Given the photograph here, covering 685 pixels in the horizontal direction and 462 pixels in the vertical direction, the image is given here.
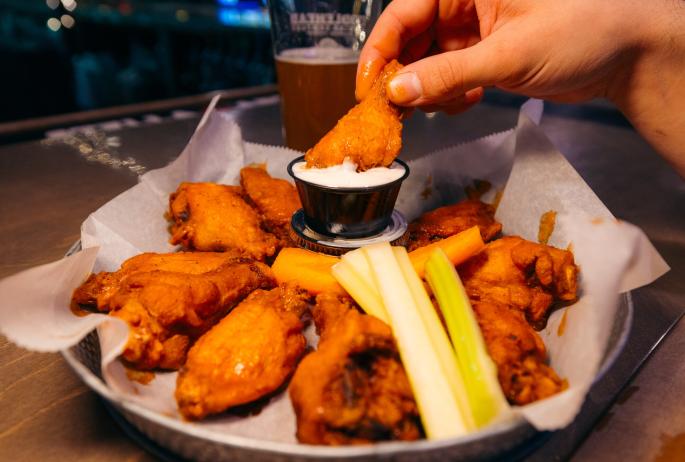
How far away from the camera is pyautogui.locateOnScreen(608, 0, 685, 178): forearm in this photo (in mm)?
2482

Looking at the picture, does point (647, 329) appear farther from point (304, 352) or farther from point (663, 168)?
point (663, 168)

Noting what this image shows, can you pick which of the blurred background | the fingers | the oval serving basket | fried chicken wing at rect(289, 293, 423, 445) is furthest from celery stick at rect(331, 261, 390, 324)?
the blurred background

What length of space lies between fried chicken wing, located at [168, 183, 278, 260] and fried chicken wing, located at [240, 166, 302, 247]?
0.06 metres

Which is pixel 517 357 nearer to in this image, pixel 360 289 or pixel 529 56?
pixel 360 289

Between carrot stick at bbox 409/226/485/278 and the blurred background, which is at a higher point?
carrot stick at bbox 409/226/485/278

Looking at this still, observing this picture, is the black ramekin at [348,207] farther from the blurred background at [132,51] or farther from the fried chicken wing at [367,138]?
the blurred background at [132,51]

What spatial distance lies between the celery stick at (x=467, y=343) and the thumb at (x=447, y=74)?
680 millimetres

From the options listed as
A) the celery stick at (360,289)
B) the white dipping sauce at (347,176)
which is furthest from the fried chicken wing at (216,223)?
the celery stick at (360,289)

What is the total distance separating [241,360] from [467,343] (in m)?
0.66

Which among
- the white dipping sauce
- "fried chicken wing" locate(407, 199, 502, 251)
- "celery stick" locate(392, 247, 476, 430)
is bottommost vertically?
"fried chicken wing" locate(407, 199, 502, 251)

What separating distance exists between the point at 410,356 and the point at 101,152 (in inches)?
136

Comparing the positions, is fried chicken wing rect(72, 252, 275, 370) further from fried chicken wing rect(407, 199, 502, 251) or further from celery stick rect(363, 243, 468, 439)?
fried chicken wing rect(407, 199, 502, 251)

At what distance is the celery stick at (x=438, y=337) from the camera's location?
1.45m

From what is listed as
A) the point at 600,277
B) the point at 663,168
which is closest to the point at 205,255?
the point at 600,277
